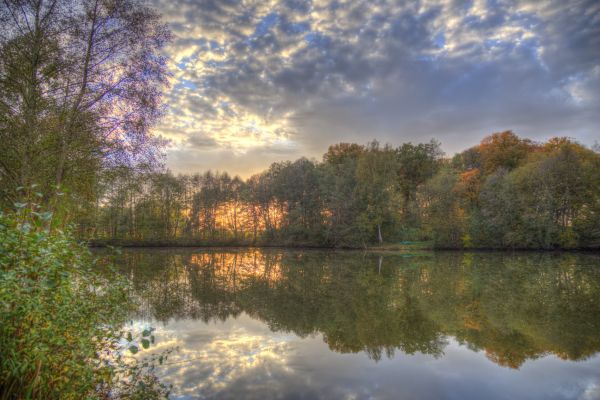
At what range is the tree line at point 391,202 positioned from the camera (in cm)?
4600

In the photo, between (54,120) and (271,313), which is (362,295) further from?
(54,120)

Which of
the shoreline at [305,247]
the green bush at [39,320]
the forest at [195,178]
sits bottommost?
the shoreline at [305,247]

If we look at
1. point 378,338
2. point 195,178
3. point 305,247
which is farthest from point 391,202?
point 378,338

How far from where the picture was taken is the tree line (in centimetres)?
4600

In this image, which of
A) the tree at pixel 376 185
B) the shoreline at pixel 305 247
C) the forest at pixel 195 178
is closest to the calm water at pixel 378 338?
the forest at pixel 195 178

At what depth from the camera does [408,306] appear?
14.9 meters

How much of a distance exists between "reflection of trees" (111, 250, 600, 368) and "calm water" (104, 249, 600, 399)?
0.19ft

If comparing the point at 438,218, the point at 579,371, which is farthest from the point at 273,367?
the point at 438,218

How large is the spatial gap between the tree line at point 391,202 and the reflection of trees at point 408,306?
24.5m

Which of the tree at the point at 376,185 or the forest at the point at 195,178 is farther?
the tree at the point at 376,185

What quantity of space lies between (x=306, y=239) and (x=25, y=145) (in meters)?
49.8

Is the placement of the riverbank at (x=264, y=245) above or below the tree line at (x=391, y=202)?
below

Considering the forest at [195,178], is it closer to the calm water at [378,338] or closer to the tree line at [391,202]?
the tree line at [391,202]

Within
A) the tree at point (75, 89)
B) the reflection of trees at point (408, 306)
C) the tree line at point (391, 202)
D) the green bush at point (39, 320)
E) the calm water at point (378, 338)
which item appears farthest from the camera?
the tree line at point (391, 202)
